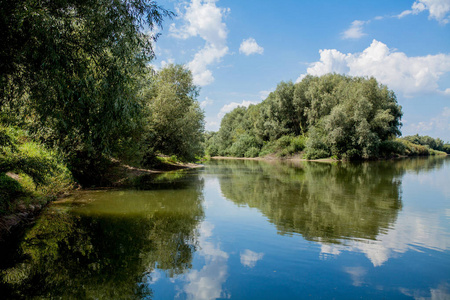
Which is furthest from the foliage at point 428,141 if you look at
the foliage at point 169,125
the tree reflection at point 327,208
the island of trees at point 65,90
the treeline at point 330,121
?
the island of trees at point 65,90

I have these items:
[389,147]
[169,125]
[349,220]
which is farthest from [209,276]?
[389,147]

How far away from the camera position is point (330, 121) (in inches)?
1897

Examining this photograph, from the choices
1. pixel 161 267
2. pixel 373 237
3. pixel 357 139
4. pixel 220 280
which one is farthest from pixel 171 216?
pixel 357 139

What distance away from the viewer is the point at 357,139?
47.7 m

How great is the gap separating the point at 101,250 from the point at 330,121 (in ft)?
155

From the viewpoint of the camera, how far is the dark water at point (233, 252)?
5148 millimetres

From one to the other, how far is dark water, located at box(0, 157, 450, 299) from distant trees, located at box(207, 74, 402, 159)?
3845 centimetres

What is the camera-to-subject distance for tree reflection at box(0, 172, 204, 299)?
205 inches

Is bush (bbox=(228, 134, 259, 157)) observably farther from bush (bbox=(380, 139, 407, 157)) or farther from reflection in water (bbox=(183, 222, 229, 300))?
reflection in water (bbox=(183, 222, 229, 300))

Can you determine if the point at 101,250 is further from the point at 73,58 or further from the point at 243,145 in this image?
the point at 243,145

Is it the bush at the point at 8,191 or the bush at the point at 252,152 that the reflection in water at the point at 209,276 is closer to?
the bush at the point at 8,191

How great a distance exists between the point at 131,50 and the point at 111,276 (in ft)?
19.5

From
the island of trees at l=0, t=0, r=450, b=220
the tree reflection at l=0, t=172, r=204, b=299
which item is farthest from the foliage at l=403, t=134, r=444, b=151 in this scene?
the tree reflection at l=0, t=172, r=204, b=299

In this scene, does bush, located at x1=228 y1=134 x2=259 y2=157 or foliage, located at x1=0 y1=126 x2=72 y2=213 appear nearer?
foliage, located at x1=0 y1=126 x2=72 y2=213
